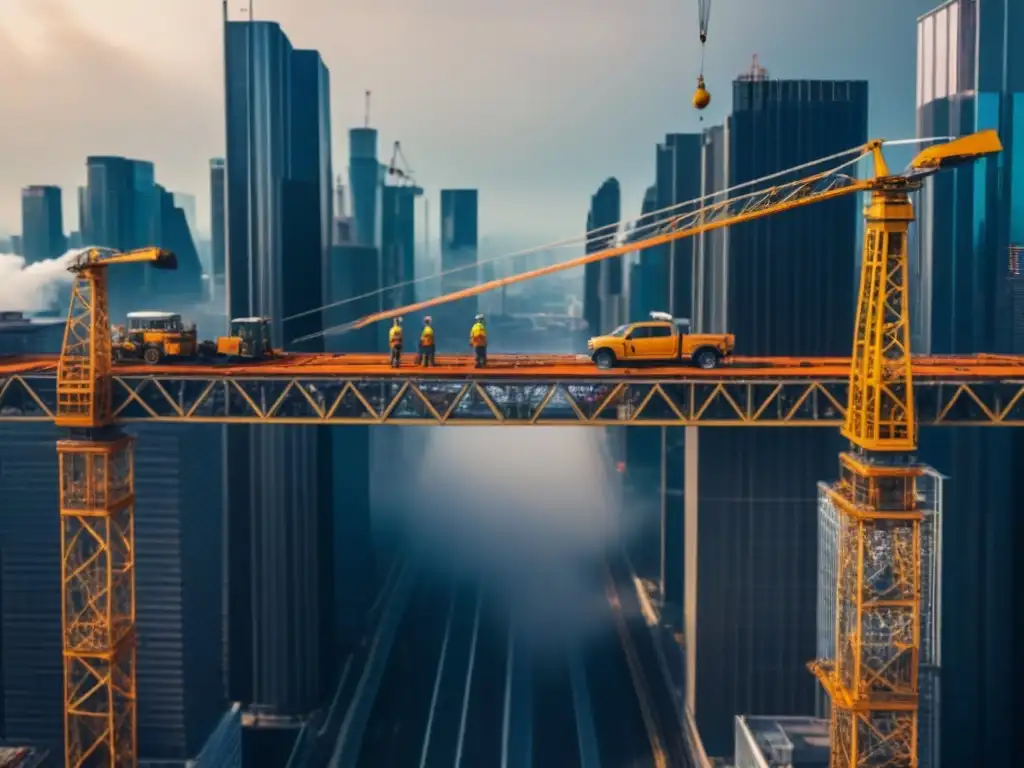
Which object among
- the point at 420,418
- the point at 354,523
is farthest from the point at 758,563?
the point at 354,523

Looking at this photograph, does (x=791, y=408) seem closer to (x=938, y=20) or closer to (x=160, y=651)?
(x=160, y=651)

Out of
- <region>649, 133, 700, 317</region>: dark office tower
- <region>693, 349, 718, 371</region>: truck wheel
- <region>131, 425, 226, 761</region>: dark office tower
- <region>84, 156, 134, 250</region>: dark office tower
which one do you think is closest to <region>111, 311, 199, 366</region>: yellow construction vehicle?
<region>131, 425, 226, 761</region>: dark office tower

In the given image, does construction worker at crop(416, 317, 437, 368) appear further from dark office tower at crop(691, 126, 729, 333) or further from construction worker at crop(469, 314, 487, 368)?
dark office tower at crop(691, 126, 729, 333)

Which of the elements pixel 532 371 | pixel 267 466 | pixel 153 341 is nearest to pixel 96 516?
pixel 153 341

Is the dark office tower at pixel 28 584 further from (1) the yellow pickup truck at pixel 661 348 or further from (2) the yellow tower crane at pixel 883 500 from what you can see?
(2) the yellow tower crane at pixel 883 500

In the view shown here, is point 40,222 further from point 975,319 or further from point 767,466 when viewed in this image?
point 975,319

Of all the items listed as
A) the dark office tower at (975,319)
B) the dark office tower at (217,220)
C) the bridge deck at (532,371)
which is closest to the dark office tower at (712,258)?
the dark office tower at (975,319)
